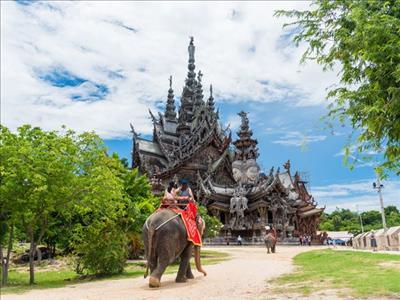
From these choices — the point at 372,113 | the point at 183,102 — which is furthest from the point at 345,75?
the point at 183,102

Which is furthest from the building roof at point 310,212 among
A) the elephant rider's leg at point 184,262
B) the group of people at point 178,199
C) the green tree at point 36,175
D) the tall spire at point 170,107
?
the elephant rider's leg at point 184,262

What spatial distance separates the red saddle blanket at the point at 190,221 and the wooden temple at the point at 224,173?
27.2 metres

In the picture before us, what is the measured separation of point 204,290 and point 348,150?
5.09 m

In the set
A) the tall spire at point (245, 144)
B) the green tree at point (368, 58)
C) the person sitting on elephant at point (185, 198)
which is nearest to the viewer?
the green tree at point (368, 58)

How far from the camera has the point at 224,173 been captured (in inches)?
2323

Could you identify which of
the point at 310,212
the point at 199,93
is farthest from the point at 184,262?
the point at 199,93

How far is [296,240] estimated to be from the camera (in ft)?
162

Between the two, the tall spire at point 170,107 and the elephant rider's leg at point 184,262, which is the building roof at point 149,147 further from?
the elephant rider's leg at point 184,262

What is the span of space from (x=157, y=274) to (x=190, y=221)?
201 cm

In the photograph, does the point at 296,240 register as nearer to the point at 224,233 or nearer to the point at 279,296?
the point at 224,233

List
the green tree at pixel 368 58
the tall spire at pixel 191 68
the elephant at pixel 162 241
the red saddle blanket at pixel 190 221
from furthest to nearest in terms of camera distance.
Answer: the tall spire at pixel 191 68
the red saddle blanket at pixel 190 221
the elephant at pixel 162 241
the green tree at pixel 368 58

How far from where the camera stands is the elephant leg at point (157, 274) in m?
10.5

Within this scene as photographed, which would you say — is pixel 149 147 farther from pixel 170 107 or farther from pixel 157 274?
pixel 157 274

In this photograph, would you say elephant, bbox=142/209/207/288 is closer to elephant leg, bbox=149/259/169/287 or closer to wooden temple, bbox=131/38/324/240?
elephant leg, bbox=149/259/169/287
